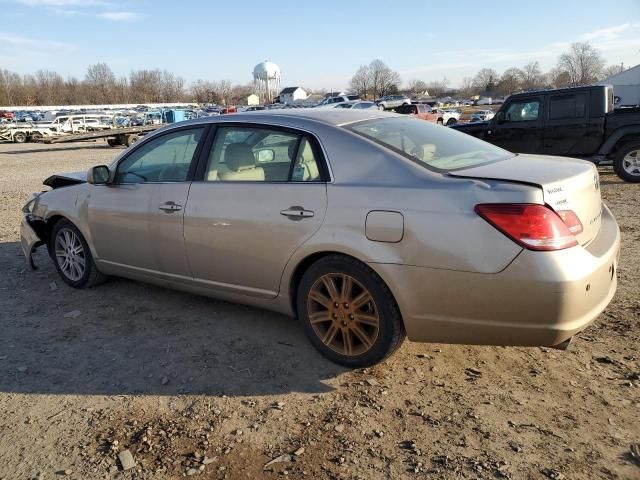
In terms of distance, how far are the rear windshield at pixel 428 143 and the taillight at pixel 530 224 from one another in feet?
1.70

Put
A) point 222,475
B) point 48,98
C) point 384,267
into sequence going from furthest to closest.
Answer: point 48,98
point 384,267
point 222,475

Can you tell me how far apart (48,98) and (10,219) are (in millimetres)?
111718

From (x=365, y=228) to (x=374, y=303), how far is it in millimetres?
456

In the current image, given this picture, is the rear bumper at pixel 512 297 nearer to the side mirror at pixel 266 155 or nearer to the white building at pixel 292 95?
the side mirror at pixel 266 155

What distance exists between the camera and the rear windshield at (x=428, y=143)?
3.21 m

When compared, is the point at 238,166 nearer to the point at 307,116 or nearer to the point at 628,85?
the point at 307,116

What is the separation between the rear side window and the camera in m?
10.2

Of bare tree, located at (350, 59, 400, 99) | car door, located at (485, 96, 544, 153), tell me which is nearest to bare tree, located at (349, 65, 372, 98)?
bare tree, located at (350, 59, 400, 99)

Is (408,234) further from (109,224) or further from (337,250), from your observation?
(109,224)

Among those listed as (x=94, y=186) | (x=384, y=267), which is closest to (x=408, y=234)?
(x=384, y=267)

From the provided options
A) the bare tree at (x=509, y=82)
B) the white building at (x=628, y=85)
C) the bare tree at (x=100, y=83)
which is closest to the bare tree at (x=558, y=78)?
the bare tree at (x=509, y=82)

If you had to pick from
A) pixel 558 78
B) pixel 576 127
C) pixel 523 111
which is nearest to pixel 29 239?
pixel 523 111

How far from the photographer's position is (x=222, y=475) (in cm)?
244

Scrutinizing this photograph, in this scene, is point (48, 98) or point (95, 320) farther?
point (48, 98)
